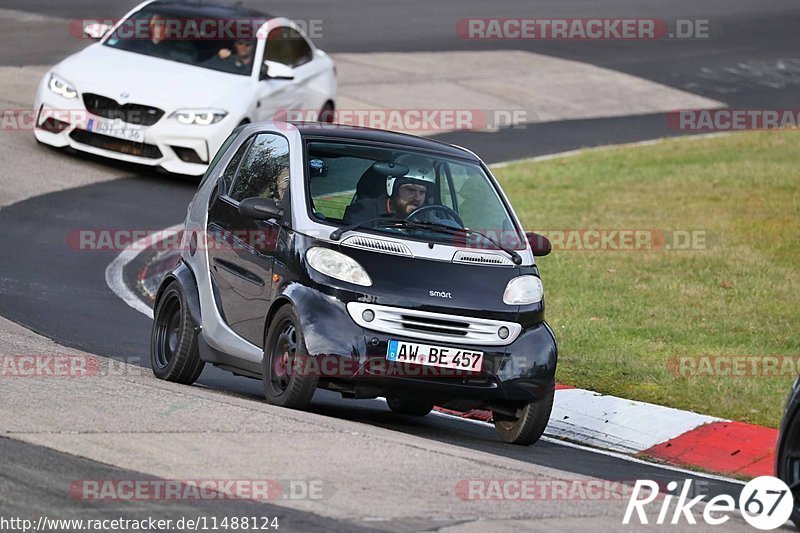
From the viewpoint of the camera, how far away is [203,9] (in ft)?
63.5

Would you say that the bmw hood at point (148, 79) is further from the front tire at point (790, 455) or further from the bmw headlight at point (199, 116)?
the front tire at point (790, 455)

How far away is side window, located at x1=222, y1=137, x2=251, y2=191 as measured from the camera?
34.0 ft

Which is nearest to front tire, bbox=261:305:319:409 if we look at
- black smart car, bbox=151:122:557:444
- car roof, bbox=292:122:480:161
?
black smart car, bbox=151:122:557:444

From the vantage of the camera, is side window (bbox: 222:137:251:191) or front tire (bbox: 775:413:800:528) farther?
side window (bbox: 222:137:251:191)

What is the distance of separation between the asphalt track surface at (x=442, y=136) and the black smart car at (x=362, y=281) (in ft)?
1.71

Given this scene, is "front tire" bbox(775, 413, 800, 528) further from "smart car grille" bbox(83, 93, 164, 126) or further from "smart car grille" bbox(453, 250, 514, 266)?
"smart car grille" bbox(83, 93, 164, 126)

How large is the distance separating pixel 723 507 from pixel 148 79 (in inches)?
450

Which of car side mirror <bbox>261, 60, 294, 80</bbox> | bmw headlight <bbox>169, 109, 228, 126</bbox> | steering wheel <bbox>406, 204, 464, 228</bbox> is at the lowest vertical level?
bmw headlight <bbox>169, 109, 228, 126</bbox>

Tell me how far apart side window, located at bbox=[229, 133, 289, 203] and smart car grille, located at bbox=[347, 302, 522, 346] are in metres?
1.24

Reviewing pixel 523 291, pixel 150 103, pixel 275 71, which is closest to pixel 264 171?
pixel 523 291

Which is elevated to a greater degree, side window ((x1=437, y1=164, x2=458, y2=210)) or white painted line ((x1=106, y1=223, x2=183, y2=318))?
side window ((x1=437, y1=164, x2=458, y2=210))

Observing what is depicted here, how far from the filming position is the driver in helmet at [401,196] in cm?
947

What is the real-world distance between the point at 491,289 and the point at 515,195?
9.74m

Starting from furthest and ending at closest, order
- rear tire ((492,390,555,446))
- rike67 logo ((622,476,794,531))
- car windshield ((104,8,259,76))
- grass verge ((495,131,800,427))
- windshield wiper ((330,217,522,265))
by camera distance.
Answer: car windshield ((104,8,259,76)) < grass verge ((495,131,800,427)) < windshield wiper ((330,217,522,265)) < rear tire ((492,390,555,446)) < rike67 logo ((622,476,794,531))
